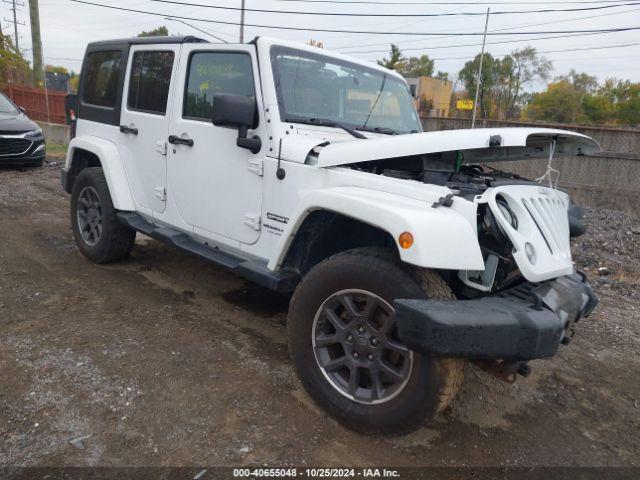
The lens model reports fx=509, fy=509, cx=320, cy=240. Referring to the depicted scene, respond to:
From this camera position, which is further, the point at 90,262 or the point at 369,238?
the point at 90,262

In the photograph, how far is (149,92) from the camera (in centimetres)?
432

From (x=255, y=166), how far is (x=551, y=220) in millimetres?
1824

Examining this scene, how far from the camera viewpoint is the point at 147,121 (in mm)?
4293

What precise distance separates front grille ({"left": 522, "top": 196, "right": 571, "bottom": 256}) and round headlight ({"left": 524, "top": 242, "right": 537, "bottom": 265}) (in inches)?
8.4

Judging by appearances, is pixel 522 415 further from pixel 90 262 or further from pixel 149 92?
pixel 90 262

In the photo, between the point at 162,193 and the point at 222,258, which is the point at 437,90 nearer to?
the point at 162,193

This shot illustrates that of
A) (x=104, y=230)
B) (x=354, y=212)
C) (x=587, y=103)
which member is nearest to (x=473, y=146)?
(x=354, y=212)

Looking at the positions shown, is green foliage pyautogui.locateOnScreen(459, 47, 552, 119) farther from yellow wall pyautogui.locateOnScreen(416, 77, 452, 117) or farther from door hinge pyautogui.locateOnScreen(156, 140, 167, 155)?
door hinge pyautogui.locateOnScreen(156, 140, 167, 155)

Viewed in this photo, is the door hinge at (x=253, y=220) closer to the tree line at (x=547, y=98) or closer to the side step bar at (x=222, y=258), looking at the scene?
the side step bar at (x=222, y=258)

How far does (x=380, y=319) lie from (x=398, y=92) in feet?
7.96

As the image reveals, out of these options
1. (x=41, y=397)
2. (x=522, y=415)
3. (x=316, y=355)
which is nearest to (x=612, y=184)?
(x=522, y=415)

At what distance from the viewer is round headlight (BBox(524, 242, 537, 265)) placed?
2436 mm

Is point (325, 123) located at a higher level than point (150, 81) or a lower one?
lower

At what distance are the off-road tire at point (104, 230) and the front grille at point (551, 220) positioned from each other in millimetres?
3647
